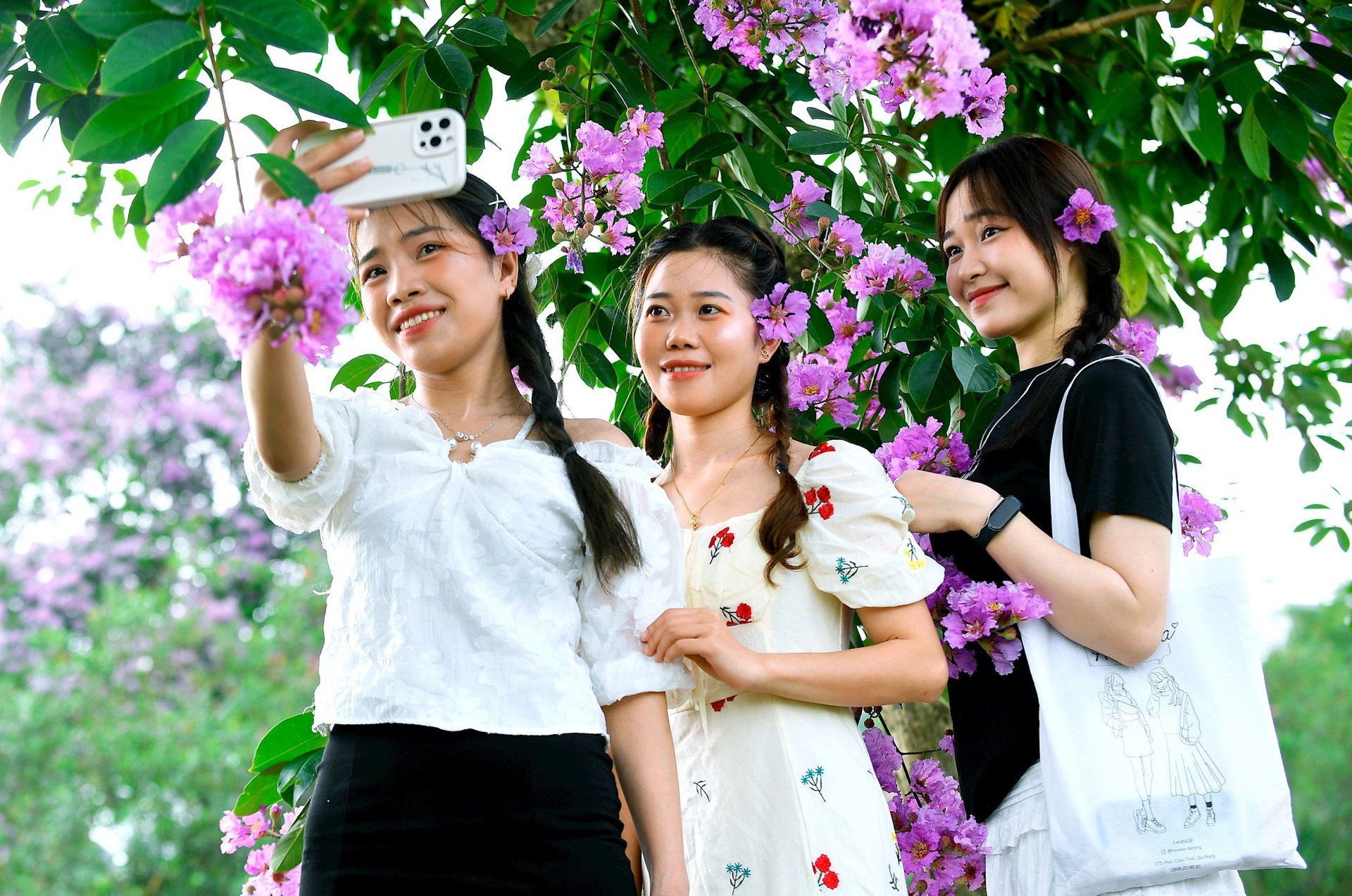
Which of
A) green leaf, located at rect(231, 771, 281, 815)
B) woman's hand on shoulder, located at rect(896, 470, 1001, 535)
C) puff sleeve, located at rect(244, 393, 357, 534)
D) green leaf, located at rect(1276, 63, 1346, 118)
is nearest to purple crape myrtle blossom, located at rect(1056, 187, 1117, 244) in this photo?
woman's hand on shoulder, located at rect(896, 470, 1001, 535)

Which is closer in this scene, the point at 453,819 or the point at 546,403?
the point at 453,819

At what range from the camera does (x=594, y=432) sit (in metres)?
1.45

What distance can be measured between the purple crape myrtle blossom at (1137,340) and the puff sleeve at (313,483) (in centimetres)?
109

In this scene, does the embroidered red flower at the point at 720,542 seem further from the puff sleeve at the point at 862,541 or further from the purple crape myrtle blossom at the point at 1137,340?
the purple crape myrtle blossom at the point at 1137,340

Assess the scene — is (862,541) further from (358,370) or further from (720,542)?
(358,370)

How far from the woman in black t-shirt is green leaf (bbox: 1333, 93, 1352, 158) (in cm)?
40

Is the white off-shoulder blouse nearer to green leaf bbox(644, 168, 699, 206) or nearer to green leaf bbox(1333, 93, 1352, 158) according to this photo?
green leaf bbox(644, 168, 699, 206)

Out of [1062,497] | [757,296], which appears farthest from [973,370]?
[757,296]

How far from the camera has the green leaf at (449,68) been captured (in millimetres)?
1507

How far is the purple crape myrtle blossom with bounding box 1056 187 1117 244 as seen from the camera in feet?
5.18

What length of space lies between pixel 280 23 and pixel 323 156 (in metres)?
0.11

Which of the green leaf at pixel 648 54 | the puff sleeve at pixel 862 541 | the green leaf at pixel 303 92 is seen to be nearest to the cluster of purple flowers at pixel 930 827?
the puff sleeve at pixel 862 541

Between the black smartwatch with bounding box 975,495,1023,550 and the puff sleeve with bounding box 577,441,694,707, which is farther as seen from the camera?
the black smartwatch with bounding box 975,495,1023,550

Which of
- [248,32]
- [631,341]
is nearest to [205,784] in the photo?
[631,341]
